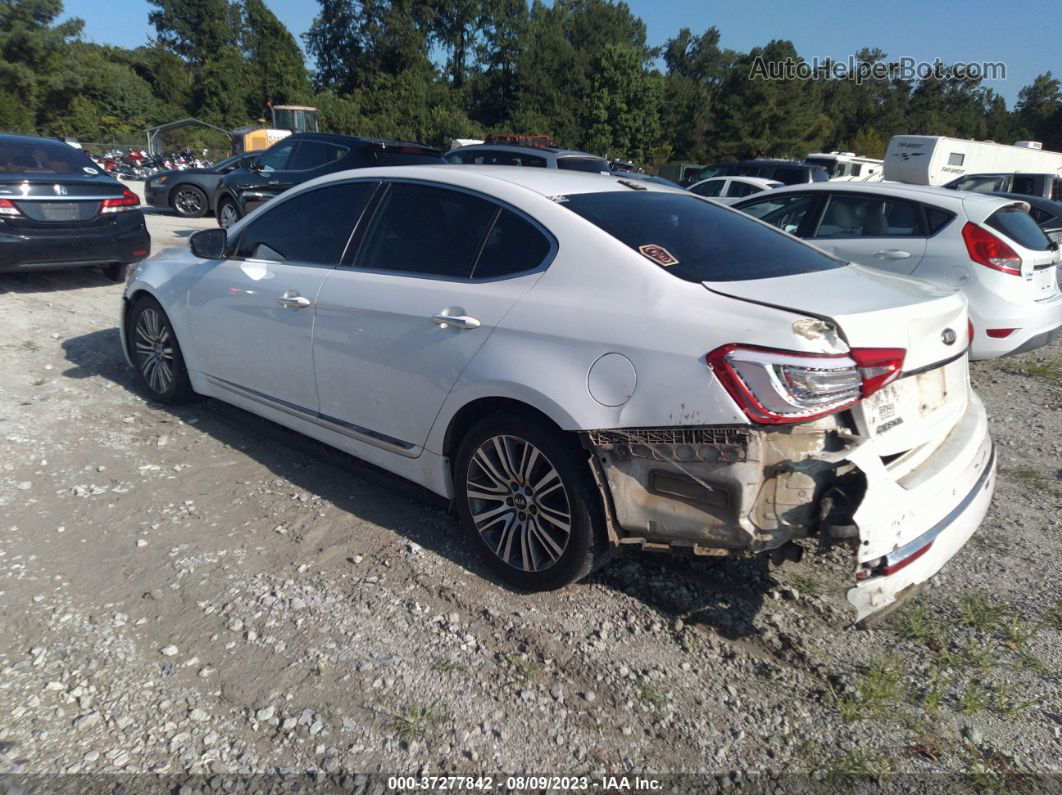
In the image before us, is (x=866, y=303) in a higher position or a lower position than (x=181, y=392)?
higher

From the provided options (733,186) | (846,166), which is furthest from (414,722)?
(846,166)

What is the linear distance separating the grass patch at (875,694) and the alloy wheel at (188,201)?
14867 mm

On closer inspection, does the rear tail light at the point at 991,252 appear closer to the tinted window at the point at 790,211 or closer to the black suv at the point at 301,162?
the tinted window at the point at 790,211

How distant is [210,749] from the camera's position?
7.64ft

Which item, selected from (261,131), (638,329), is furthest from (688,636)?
(261,131)

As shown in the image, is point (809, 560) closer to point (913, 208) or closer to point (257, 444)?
point (257, 444)

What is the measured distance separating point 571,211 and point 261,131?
28.0 metres

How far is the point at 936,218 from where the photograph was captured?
614 cm

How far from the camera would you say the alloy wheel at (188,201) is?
47.9ft

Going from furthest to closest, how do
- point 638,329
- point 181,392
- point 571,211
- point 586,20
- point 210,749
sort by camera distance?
point 586,20 → point 181,392 → point 571,211 → point 638,329 → point 210,749

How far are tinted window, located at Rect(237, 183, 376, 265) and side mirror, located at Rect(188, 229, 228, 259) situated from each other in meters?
0.14

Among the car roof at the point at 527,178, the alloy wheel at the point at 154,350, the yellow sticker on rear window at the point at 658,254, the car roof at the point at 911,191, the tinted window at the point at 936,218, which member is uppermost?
the car roof at the point at 527,178

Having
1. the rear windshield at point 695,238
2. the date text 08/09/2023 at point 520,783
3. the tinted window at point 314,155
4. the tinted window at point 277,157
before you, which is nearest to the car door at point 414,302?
the rear windshield at point 695,238

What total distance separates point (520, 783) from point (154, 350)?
13.5 ft
